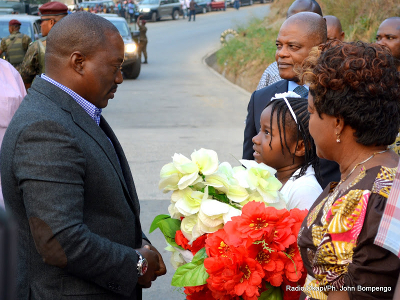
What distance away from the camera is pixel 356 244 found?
1712mm

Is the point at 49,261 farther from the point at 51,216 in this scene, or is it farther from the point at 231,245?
the point at 231,245

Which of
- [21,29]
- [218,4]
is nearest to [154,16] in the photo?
[218,4]

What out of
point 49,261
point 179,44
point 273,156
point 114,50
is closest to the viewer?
point 49,261

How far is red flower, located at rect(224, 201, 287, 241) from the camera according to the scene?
2086 mm

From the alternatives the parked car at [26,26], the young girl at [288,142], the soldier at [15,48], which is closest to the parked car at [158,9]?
the parked car at [26,26]

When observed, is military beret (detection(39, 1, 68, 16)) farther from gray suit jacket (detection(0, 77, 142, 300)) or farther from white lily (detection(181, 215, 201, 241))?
white lily (detection(181, 215, 201, 241))

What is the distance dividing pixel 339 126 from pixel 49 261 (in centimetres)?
123

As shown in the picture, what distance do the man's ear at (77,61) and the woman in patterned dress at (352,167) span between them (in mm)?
928

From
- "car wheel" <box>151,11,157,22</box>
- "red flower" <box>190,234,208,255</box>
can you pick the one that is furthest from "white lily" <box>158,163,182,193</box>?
"car wheel" <box>151,11,157,22</box>

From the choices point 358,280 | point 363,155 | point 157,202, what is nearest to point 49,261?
point 358,280

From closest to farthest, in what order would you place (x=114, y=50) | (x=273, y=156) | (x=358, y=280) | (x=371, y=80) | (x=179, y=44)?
(x=358, y=280)
(x=371, y=80)
(x=114, y=50)
(x=273, y=156)
(x=179, y=44)

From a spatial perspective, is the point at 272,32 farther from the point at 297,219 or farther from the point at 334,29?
the point at 297,219

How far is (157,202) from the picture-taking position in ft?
22.2

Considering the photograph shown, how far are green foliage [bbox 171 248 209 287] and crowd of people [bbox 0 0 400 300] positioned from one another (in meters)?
0.15
